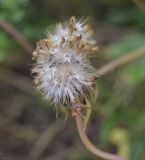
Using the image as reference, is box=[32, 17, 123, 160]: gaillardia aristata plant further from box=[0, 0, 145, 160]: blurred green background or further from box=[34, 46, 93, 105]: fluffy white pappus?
box=[0, 0, 145, 160]: blurred green background

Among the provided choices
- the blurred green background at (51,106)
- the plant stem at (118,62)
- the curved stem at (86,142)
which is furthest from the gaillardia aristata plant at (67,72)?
the blurred green background at (51,106)

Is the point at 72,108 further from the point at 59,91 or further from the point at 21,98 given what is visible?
the point at 21,98

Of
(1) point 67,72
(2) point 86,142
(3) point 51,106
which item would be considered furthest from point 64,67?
(3) point 51,106

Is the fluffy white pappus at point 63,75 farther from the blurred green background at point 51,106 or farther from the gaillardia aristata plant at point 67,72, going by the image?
the blurred green background at point 51,106

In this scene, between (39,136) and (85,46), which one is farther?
(39,136)

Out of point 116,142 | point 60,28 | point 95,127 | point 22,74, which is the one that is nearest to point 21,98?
point 22,74

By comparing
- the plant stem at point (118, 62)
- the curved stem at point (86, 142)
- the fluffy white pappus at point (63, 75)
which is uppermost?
the plant stem at point (118, 62)

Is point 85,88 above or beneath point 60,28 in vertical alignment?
beneath

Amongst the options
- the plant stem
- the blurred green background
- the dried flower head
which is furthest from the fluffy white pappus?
the blurred green background
